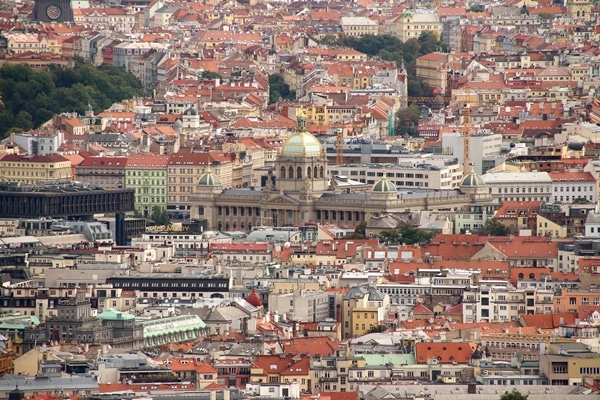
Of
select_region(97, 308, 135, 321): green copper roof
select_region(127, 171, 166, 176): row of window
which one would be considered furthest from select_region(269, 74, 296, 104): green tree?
select_region(97, 308, 135, 321): green copper roof

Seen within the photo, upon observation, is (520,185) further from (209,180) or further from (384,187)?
(209,180)

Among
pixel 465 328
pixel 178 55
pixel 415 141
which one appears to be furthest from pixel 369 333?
pixel 178 55

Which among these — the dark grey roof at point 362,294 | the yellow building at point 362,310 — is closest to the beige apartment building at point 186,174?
the dark grey roof at point 362,294

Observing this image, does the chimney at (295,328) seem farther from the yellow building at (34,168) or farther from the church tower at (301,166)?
the yellow building at (34,168)

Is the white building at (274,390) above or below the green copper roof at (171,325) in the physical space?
below

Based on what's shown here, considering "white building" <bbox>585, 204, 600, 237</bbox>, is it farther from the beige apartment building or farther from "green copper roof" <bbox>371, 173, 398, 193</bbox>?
the beige apartment building
